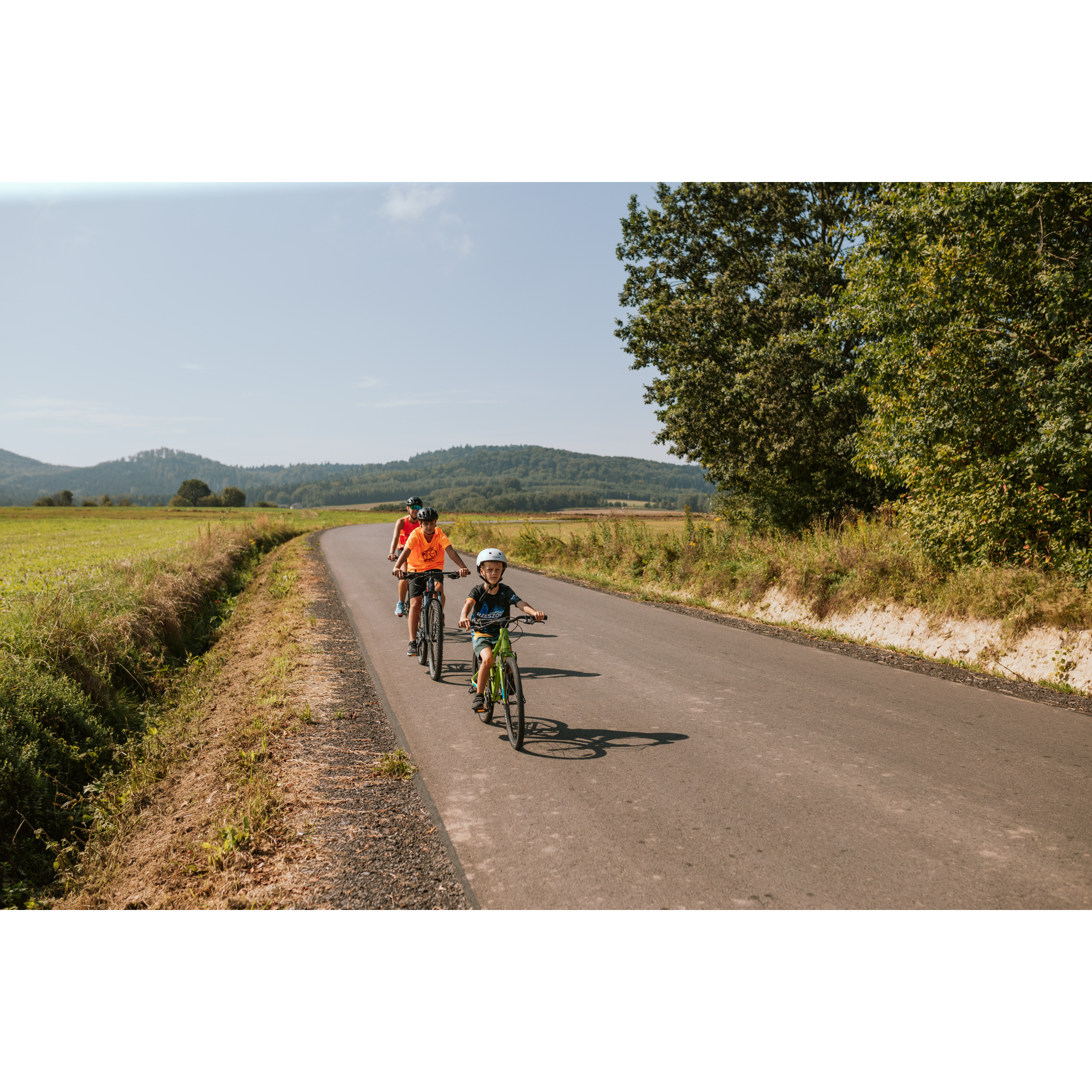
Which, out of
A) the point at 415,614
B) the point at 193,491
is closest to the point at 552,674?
the point at 415,614

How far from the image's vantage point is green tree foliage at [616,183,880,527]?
631 inches

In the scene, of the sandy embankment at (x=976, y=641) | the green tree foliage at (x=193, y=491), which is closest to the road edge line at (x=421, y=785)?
the sandy embankment at (x=976, y=641)

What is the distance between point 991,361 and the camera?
903cm

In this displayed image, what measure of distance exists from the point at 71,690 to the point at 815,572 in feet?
37.5

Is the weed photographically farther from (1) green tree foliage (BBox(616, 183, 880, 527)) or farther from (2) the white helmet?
(1) green tree foliage (BBox(616, 183, 880, 527))

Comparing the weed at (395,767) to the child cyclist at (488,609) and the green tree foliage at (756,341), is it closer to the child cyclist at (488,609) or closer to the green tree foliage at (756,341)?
the child cyclist at (488,609)

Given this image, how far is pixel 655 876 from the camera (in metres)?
3.77

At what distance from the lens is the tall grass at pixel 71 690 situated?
6.02m

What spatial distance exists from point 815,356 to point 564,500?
12915 centimetres

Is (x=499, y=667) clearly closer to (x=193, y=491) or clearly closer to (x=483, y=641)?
(x=483, y=641)

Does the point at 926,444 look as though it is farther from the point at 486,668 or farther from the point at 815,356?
the point at 486,668

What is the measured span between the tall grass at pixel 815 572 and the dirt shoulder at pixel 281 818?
7769mm

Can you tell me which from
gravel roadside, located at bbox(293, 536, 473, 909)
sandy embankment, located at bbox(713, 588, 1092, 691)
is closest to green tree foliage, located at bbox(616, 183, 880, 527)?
sandy embankment, located at bbox(713, 588, 1092, 691)
